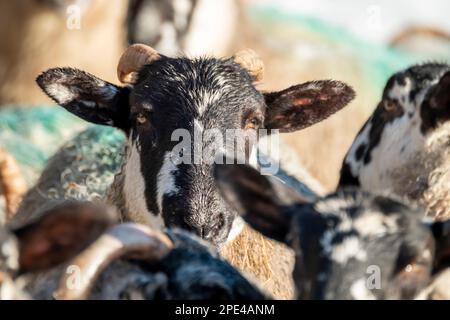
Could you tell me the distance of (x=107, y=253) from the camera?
5.22 metres

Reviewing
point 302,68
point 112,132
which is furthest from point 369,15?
point 302,68

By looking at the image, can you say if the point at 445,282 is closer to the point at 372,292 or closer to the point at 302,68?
the point at 372,292

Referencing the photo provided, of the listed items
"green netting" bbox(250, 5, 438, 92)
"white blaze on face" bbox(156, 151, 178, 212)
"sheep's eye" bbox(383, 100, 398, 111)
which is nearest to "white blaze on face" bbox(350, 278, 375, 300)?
"sheep's eye" bbox(383, 100, 398, 111)

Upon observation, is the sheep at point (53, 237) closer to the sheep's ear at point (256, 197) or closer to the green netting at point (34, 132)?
the sheep's ear at point (256, 197)

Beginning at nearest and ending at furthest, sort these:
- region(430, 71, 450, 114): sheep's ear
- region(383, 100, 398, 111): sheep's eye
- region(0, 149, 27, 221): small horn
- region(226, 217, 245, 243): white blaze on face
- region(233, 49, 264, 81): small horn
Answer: region(430, 71, 450, 114): sheep's ear, region(383, 100, 398, 111): sheep's eye, region(226, 217, 245, 243): white blaze on face, region(233, 49, 264, 81): small horn, region(0, 149, 27, 221): small horn

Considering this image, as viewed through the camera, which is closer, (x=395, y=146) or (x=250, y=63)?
(x=395, y=146)

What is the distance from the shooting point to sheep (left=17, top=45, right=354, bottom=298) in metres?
6.74

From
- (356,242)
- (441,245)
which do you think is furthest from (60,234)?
(441,245)

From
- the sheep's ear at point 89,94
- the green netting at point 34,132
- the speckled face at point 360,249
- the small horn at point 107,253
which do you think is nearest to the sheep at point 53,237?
the small horn at point 107,253

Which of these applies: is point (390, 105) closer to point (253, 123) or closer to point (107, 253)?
point (253, 123)

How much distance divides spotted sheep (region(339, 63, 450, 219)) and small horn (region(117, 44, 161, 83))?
153cm

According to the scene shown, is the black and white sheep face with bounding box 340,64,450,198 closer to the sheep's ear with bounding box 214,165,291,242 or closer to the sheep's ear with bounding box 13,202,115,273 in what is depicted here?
the sheep's ear with bounding box 214,165,291,242

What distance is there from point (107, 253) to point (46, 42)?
1389 centimetres

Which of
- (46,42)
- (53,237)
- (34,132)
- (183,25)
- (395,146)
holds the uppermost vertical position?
(183,25)
